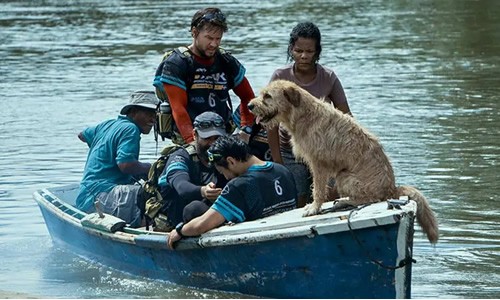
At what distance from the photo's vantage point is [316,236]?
7.85 m

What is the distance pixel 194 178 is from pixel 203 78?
0.86m

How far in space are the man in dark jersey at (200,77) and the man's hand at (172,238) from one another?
829mm

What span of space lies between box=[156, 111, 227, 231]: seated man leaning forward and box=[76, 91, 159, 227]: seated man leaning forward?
61cm

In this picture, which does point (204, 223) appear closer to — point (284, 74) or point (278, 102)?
point (278, 102)

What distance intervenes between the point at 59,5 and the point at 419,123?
23.7m

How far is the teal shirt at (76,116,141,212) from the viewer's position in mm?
9961

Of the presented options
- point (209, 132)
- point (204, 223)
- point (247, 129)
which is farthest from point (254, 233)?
point (247, 129)

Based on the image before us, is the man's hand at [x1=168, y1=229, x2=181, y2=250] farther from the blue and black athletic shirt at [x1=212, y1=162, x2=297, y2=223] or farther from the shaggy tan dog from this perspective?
the shaggy tan dog

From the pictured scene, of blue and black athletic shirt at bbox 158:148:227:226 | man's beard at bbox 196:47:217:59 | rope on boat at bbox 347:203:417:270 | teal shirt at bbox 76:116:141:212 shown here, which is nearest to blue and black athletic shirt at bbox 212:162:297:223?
blue and black athletic shirt at bbox 158:148:227:226

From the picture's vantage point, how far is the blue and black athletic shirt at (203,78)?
941 cm

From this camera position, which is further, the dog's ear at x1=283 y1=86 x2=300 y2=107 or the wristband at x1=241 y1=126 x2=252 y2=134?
the wristband at x1=241 y1=126 x2=252 y2=134

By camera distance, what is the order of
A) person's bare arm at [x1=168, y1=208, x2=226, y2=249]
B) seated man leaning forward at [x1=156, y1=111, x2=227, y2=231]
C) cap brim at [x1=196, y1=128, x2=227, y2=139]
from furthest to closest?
cap brim at [x1=196, y1=128, x2=227, y2=139]
seated man leaning forward at [x1=156, y1=111, x2=227, y2=231]
person's bare arm at [x1=168, y1=208, x2=226, y2=249]

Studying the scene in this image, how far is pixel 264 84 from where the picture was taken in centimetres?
1981

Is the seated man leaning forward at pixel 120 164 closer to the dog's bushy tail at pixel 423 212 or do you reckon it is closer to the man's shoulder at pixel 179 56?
the man's shoulder at pixel 179 56
